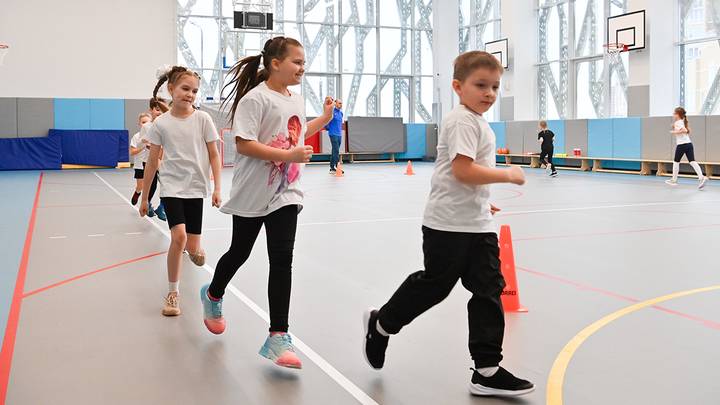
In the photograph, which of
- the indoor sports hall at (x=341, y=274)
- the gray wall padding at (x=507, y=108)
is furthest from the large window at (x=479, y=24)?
the indoor sports hall at (x=341, y=274)

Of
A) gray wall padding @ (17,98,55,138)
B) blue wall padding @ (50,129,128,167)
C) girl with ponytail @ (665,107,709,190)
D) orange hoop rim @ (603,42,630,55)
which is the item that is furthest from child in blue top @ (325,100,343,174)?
gray wall padding @ (17,98,55,138)

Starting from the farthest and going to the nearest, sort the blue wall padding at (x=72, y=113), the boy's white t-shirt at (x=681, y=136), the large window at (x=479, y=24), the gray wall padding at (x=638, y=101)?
the large window at (x=479, y=24) → the blue wall padding at (x=72, y=113) → the gray wall padding at (x=638, y=101) → the boy's white t-shirt at (x=681, y=136)

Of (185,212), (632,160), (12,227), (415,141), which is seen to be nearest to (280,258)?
(185,212)

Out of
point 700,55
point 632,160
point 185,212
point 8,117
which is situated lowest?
point 185,212

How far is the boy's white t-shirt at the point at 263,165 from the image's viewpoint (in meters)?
3.39

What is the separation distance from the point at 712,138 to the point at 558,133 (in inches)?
201

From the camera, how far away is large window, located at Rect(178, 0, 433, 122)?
24.6m

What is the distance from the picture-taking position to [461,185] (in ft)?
9.86

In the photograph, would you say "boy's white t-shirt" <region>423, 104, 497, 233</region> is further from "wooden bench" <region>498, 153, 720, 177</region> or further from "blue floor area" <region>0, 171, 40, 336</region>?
"wooden bench" <region>498, 153, 720, 177</region>

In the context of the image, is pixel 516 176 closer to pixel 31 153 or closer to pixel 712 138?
pixel 712 138

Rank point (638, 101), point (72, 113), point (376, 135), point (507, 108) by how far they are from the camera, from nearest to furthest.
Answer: point (638, 101)
point (72, 113)
point (507, 108)
point (376, 135)

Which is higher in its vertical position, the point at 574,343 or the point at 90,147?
the point at 90,147

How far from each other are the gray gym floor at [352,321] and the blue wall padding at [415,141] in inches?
689

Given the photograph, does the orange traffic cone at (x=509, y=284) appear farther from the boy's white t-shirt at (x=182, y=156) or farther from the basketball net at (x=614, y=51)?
the basketball net at (x=614, y=51)
